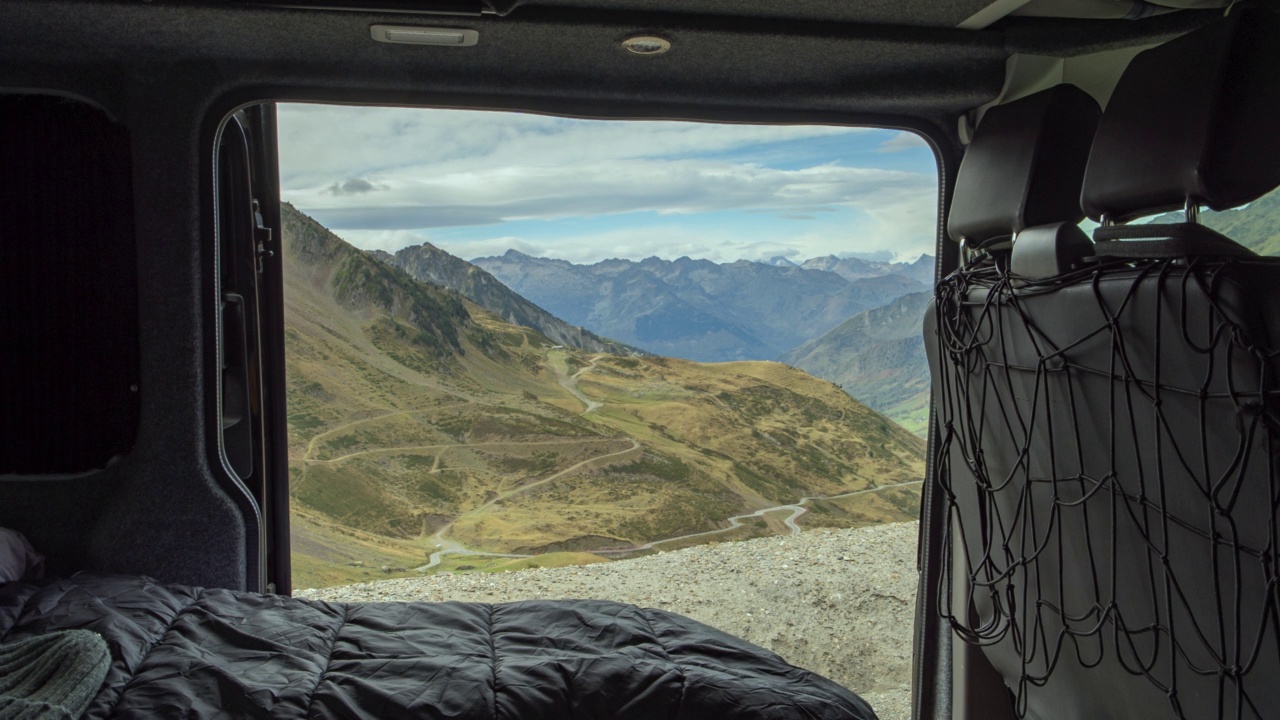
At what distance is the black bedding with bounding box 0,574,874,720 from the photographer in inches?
47.3

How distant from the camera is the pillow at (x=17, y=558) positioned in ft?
5.28

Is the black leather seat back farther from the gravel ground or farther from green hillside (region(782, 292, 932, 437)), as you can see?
the gravel ground

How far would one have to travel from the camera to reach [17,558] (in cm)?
166

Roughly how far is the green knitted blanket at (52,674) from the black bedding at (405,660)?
3 cm

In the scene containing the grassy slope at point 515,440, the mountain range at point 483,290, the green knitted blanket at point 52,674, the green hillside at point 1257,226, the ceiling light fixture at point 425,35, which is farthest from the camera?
the mountain range at point 483,290

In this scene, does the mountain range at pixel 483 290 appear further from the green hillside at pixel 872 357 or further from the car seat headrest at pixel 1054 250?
the car seat headrest at pixel 1054 250

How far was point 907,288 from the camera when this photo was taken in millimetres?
3213

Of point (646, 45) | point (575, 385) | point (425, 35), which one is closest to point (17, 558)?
point (425, 35)

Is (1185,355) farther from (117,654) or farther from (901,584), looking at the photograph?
(901,584)

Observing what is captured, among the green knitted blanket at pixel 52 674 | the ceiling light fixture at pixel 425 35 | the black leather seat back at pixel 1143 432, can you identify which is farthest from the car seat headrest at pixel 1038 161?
the green knitted blanket at pixel 52 674

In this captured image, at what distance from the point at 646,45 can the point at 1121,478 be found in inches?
40.4

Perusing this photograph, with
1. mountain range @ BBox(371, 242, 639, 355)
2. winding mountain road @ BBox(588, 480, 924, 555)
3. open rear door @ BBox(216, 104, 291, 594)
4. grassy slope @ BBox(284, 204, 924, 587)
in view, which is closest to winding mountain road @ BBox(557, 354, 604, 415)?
grassy slope @ BBox(284, 204, 924, 587)

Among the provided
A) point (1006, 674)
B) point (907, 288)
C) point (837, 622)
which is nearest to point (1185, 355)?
point (1006, 674)

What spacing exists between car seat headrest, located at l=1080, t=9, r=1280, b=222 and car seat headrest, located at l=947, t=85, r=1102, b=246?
21cm
